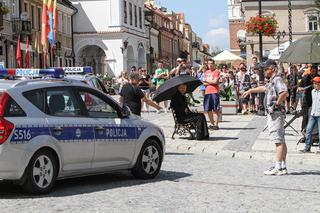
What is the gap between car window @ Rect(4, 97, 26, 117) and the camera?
8.82 meters

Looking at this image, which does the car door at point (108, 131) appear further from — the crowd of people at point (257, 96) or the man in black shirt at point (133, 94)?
the man in black shirt at point (133, 94)

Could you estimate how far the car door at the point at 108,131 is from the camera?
999cm

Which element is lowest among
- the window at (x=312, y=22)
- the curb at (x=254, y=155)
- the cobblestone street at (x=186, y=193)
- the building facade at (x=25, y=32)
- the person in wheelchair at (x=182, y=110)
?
the cobblestone street at (x=186, y=193)

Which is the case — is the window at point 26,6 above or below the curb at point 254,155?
above

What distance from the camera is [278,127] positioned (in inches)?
430

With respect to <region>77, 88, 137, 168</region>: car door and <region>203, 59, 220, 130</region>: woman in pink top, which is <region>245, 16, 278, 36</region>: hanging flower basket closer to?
<region>203, 59, 220, 130</region>: woman in pink top

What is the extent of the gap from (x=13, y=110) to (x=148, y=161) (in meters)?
2.81

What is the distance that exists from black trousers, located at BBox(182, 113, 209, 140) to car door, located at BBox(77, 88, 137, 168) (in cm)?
554

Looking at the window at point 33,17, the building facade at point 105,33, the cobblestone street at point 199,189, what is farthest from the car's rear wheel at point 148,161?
the building facade at point 105,33

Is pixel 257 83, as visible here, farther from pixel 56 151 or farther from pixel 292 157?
pixel 56 151

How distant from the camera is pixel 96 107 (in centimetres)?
1028

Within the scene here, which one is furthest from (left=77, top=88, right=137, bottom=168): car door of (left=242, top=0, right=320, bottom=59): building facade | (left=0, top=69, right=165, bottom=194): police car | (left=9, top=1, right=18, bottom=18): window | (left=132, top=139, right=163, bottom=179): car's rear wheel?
(left=242, top=0, right=320, bottom=59): building facade

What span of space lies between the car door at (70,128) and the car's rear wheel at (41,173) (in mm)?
230

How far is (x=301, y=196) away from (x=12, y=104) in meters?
4.10
